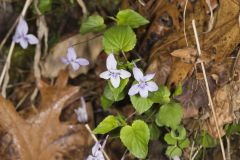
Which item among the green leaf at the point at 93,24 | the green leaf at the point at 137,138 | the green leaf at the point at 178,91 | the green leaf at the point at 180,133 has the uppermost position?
the green leaf at the point at 93,24

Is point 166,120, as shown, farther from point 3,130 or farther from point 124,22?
point 3,130

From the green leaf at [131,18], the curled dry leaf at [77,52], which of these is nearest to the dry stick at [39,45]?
the curled dry leaf at [77,52]

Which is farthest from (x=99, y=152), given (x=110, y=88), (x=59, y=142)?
(x=59, y=142)

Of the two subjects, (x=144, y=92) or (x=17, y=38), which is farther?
(x=17, y=38)

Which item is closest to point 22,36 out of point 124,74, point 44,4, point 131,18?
point 44,4

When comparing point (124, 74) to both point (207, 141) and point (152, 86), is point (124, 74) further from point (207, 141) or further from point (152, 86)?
point (207, 141)

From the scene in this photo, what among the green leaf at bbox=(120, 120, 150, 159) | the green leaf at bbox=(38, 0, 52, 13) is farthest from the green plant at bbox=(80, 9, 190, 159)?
the green leaf at bbox=(38, 0, 52, 13)

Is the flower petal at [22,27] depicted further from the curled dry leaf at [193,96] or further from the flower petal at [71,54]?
the curled dry leaf at [193,96]
